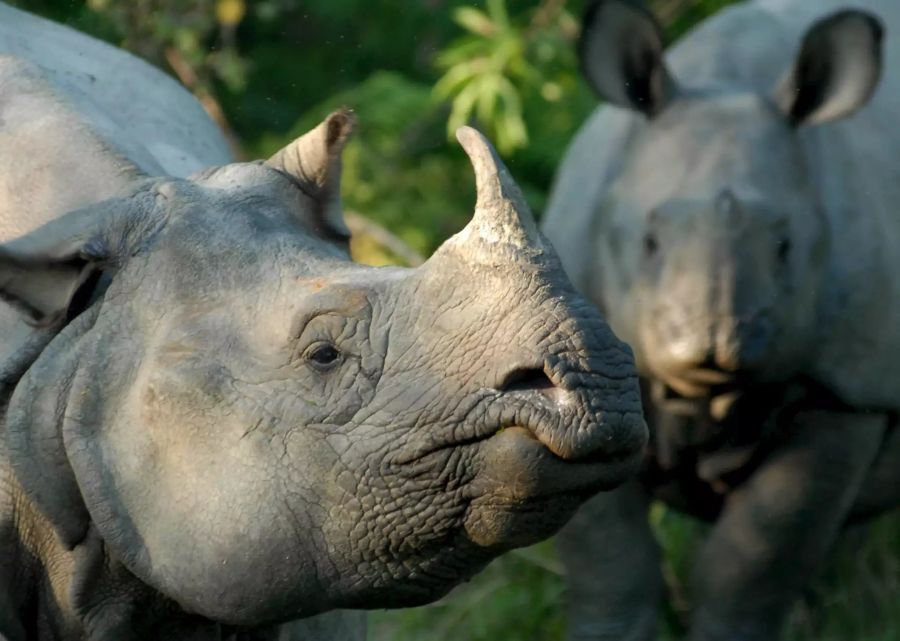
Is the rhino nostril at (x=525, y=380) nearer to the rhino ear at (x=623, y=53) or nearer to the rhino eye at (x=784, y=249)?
the rhino eye at (x=784, y=249)

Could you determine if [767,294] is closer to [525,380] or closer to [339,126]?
[339,126]

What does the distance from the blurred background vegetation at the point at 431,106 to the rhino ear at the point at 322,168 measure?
3.23 metres

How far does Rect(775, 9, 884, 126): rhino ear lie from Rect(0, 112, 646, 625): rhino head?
3.16 metres

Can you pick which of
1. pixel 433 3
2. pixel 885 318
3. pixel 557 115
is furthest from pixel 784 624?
pixel 433 3

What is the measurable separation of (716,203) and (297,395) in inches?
118

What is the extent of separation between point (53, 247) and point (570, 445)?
0.95 m

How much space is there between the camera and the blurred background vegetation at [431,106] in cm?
659

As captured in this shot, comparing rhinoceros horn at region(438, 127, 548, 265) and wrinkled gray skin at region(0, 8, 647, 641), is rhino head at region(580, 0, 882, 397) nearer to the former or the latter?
wrinkled gray skin at region(0, 8, 647, 641)

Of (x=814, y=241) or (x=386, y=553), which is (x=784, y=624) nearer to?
(x=814, y=241)

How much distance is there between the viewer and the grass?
6.41m

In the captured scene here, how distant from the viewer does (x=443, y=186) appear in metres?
8.51

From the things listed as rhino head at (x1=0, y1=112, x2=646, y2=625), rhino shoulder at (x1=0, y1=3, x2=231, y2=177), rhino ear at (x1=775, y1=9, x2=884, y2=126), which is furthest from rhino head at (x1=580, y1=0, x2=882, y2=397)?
rhino head at (x1=0, y1=112, x2=646, y2=625)

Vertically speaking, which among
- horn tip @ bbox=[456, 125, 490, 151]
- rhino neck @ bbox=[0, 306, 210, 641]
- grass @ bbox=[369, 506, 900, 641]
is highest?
horn tip @ bbox=[456, 125, 490, 151]

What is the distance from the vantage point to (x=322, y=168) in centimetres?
332
